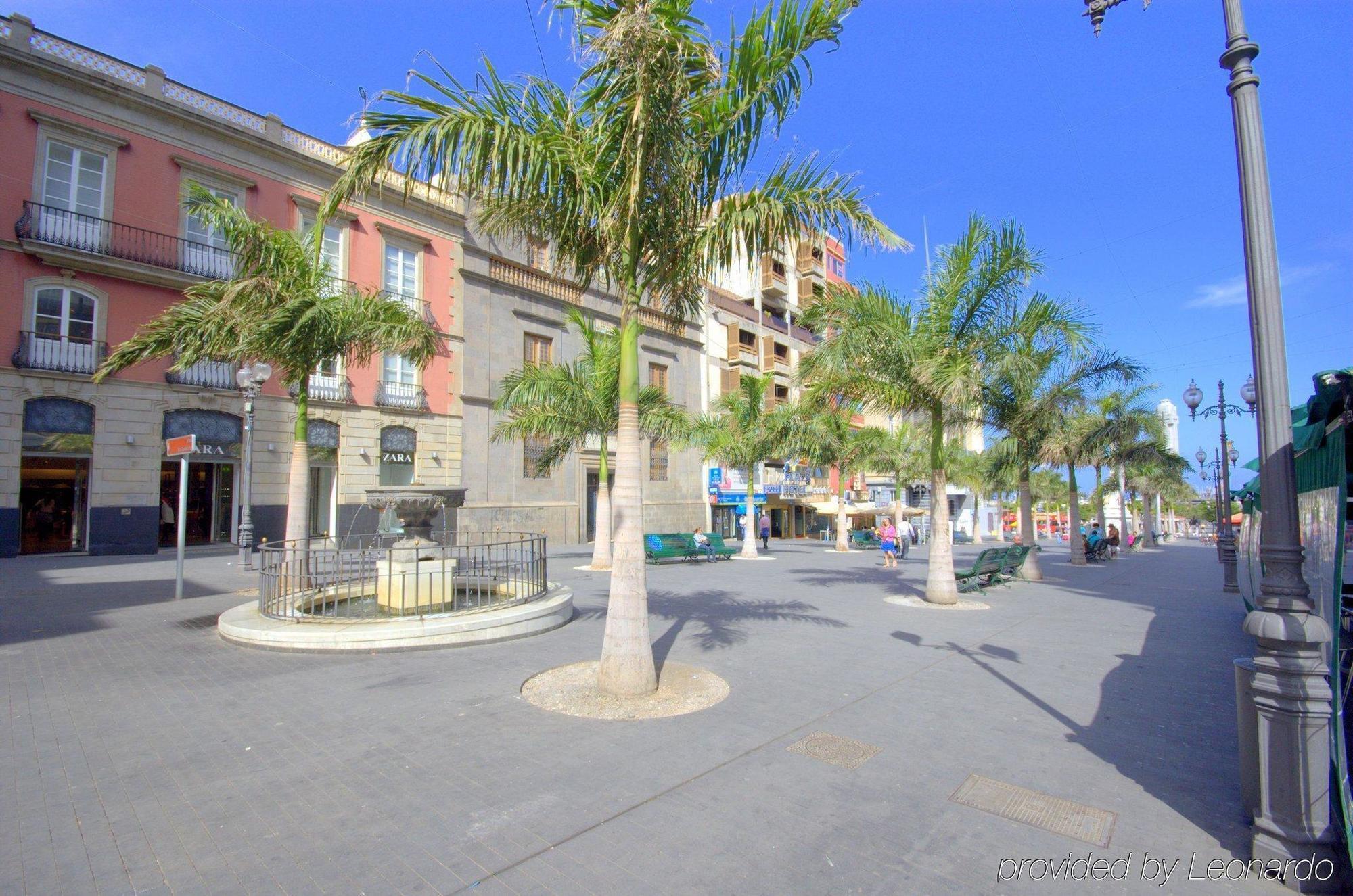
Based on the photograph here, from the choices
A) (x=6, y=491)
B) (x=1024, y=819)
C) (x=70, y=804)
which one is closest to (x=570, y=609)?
(x=70, y=804)

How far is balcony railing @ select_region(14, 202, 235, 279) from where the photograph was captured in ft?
59.2

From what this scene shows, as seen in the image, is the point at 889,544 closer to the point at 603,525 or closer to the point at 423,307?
the point at 603,525

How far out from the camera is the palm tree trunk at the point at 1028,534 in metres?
17.6

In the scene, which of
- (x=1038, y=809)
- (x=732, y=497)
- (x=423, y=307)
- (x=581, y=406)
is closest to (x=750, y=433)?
(x=581, y=406)

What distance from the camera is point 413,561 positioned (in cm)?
986

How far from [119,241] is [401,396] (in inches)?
364

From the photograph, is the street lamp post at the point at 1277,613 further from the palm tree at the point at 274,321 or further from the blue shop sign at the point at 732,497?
the blue shop sign at the point at 732,497

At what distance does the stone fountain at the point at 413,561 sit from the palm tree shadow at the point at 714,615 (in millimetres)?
2259

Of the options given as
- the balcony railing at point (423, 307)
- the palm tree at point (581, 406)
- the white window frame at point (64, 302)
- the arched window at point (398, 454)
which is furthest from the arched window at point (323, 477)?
the palm tree at point (581, 406)

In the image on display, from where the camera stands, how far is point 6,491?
57.8ft

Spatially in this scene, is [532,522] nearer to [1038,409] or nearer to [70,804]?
[1038,409]

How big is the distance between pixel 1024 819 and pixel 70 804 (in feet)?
18.5

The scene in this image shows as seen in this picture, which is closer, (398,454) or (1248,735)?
(1248,735)

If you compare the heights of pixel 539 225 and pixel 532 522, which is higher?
pixel 539 225
